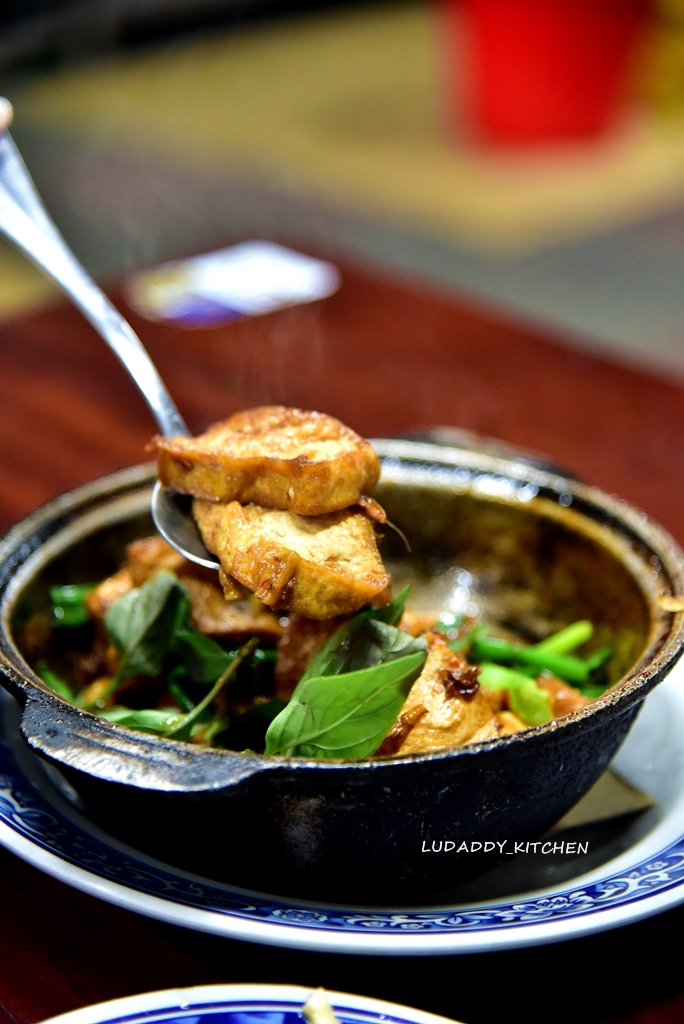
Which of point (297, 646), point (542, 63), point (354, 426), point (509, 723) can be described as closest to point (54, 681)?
point (297, 646)

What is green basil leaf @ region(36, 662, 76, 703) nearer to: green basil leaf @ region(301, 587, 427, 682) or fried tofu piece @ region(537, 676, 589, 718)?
green basil leaf @ region(301, 587, 427, 682)

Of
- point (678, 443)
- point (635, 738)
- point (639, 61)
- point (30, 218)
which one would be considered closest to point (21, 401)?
point (30, 218)

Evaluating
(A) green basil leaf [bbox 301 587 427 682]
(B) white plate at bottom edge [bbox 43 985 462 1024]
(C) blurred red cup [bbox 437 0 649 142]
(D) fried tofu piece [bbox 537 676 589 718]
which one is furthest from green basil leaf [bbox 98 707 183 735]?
(C) blurred red cup [bbox 437 0 649 142]

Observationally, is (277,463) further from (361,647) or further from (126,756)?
(126,756)

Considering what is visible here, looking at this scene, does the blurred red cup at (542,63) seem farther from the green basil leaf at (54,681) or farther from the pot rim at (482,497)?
the green basil leaf at (54,681)

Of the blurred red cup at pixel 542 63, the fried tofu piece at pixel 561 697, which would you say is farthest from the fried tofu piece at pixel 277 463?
the blurred red cup at pixel 542 63

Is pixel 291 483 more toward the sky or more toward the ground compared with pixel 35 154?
more toward the sky

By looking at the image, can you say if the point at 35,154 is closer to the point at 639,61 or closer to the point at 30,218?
the point at 639,61
